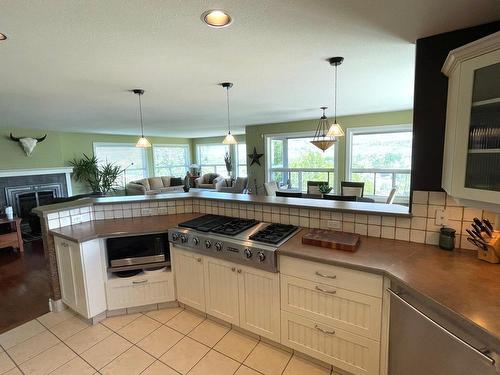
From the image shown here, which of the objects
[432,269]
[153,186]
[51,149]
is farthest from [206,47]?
[153,186]

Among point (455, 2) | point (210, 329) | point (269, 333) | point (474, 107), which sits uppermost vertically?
point (455, 2)

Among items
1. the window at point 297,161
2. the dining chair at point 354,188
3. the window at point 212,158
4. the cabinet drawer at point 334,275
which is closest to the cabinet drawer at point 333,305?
the cabinet drawer at point 334,275

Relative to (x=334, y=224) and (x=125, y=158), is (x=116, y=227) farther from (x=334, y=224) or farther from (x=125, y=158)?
(x=125, y=158)

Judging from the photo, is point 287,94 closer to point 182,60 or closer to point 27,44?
point 182,60

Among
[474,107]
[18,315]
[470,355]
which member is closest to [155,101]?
[18,315]

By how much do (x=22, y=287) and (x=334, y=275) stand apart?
3.66 m

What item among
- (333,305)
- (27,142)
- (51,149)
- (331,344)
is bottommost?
(331,344)

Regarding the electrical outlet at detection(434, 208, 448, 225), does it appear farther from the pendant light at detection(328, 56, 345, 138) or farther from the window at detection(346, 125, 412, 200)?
the window at detection(346, 125, 412, 200)

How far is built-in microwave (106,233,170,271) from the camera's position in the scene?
231 centimetres


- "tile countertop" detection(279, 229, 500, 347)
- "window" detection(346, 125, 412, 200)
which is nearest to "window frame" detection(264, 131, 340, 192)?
"window" detection(346, 125, 412, 200)

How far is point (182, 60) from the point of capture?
2152 mm

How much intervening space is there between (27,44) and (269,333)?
9.05 ft

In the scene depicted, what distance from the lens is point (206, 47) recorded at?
6.27ft

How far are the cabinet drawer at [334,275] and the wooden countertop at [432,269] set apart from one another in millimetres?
50
